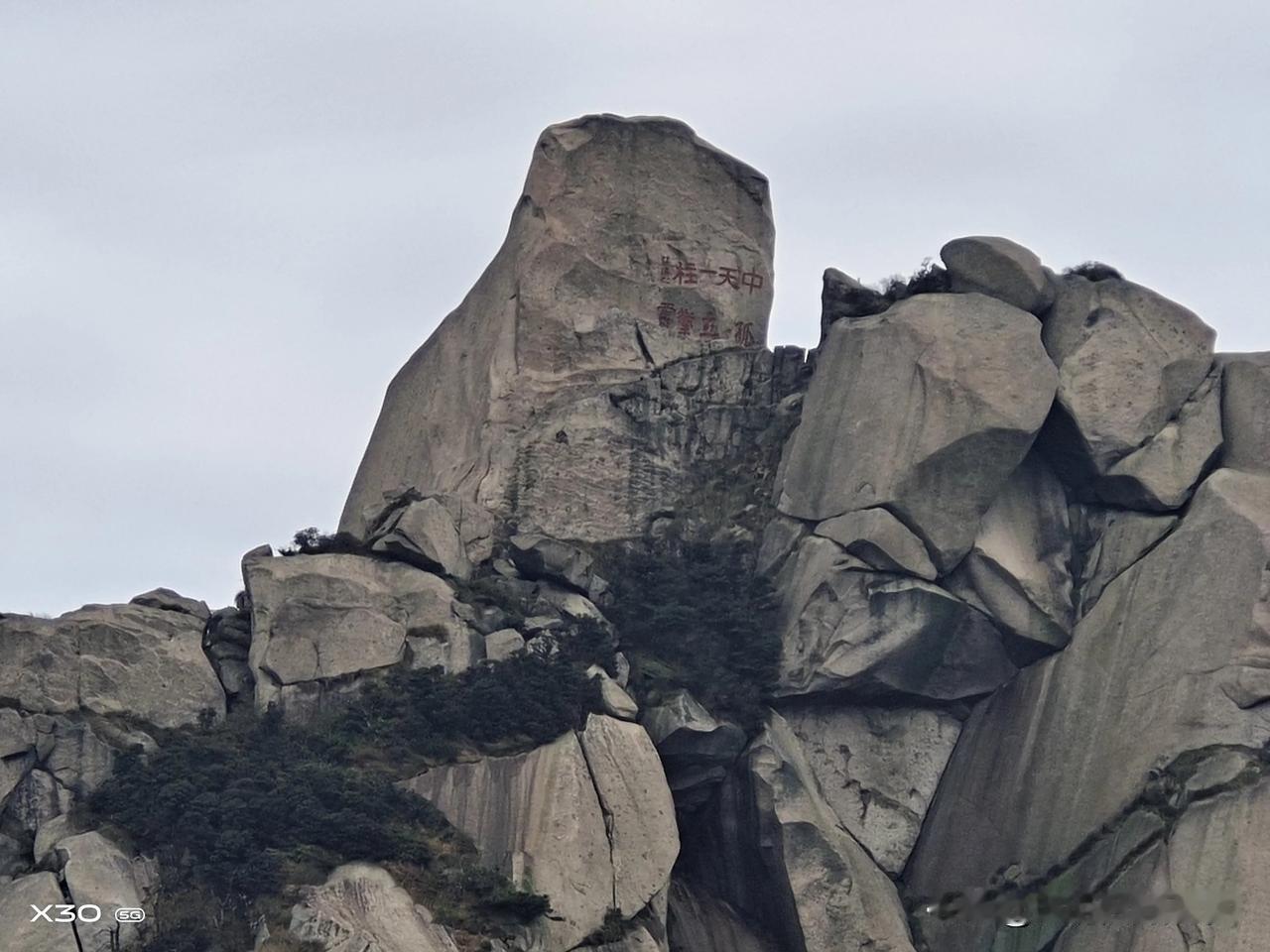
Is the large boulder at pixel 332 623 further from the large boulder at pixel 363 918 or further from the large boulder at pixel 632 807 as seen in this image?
the large boulder at pixel 363 918

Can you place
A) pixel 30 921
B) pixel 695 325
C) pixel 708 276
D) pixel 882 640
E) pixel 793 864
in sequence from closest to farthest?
pixel 30 921 → pixel 793 864 → pixel 882 640 → pixel 695 325 → pixel 708 276

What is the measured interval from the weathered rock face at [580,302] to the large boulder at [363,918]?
9560 millimetres

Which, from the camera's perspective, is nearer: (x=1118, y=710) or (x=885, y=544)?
(x=1118, y=710)

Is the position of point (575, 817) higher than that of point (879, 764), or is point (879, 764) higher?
point (879, 764)

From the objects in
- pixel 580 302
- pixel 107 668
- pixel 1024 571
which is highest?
pixel 580 302

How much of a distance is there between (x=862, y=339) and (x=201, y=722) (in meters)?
12.9

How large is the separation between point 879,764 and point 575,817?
629cm

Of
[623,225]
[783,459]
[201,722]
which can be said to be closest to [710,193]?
[623,225]

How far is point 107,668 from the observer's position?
5306 centimetres

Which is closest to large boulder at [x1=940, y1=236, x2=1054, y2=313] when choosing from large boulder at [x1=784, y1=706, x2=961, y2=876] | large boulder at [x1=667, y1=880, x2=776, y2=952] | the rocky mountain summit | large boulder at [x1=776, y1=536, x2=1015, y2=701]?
the rocky mountain summit

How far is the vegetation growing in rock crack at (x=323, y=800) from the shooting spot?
4919cm

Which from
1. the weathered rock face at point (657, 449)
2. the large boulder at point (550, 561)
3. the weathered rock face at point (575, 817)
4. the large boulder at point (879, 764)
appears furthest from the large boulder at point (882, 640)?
the weathered rock face at point (575, 817)


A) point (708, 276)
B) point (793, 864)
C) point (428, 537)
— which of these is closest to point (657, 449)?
point (708, 276)

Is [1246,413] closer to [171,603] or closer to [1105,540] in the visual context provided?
[1105,540]
